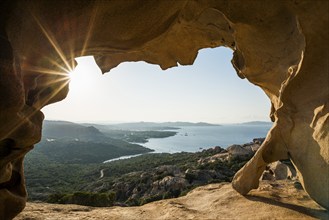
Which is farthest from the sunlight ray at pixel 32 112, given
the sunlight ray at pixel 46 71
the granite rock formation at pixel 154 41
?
the sunlight ray at pixel 46 71

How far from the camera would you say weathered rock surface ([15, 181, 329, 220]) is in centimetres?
676

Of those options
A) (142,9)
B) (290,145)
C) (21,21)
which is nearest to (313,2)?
(142,9)

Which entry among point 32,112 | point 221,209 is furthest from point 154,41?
point 221,209

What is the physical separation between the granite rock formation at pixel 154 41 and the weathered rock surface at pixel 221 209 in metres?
0.50

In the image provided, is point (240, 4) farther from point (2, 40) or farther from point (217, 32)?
point (2, 40)

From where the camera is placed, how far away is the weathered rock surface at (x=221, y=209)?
22.2 ft

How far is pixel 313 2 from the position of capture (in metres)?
5.16

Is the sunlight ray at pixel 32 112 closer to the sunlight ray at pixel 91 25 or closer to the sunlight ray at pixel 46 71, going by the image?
the sunlight ray at pixel 46 71

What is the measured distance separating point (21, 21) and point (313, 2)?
4.91 m

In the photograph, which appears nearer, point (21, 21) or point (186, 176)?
point (21, 21)

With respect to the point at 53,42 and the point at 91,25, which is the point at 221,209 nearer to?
the point at 91,25

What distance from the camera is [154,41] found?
21.6ft

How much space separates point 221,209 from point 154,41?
463 cm

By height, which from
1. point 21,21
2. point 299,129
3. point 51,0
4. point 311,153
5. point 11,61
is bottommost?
point 311,153
